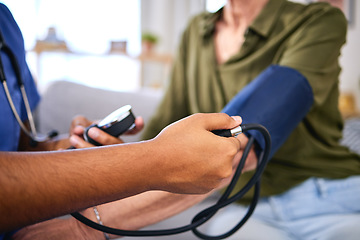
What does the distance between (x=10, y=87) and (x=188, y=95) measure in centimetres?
47

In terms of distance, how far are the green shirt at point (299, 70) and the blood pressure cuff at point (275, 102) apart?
33 mm

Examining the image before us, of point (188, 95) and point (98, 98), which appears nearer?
point (188, 95)

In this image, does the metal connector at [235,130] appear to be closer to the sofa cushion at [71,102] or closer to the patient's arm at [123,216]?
the patient's arm at [123,216]

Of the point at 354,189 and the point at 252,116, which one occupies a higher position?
the point at 252,116

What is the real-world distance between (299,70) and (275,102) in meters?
0.08

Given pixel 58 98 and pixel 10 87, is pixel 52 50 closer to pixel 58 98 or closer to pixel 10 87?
pixel 58 98

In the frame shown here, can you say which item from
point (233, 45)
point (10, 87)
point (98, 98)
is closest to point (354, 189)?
point (233, 45)

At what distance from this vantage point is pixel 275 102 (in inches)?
17.4

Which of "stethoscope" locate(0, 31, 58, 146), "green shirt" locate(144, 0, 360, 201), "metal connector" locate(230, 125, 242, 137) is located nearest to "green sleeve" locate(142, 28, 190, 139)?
"green shirt" locate(144, 0, 360, 201)

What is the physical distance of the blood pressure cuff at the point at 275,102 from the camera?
1.42 ft

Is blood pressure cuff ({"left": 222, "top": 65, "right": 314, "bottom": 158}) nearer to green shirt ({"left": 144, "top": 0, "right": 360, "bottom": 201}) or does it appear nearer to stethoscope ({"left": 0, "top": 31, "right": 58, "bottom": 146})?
green shirt ({"left": 144, "top": 0, "right": 360, "bottom": 201})

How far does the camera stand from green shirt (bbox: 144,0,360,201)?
1.75 feet

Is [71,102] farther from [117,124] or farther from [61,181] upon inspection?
[61,181]

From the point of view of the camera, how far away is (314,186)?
598 millimetres
